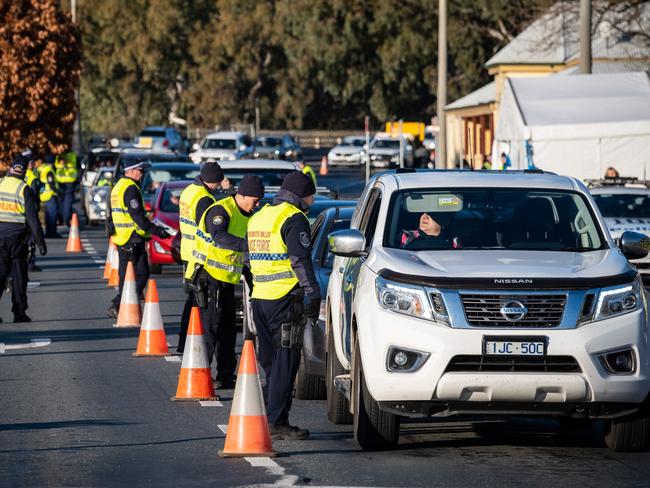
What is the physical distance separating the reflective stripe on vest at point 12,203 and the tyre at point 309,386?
7.32m

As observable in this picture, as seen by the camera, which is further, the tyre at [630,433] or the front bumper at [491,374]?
the tyre at [630,433]

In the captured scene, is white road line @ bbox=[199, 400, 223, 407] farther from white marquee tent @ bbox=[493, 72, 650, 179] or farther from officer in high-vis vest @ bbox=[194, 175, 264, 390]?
white marquee tent @ bbox=[493, 72, 650, 179]

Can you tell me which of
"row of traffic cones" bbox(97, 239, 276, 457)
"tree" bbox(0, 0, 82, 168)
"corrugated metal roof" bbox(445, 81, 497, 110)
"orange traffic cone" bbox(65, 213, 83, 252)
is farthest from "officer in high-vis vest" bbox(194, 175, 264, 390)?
"corrugated metal roof" bbox(445, 81, 497, 110)

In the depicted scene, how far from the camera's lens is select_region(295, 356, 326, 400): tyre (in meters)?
13.3

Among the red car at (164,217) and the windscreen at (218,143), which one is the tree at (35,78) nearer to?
the windscreen at (218,143)

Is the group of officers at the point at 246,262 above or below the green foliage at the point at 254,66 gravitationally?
below

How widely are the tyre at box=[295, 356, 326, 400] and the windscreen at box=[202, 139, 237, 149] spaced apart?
56714 millimetres

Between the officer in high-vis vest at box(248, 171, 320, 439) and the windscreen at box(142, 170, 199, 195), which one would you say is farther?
the windscreen at box(142, 170, 199, 195)

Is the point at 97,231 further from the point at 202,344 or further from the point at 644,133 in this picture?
the point at 202,344

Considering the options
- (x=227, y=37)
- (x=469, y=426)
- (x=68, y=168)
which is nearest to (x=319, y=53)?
(x=227, y=37)

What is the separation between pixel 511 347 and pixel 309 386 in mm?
3599

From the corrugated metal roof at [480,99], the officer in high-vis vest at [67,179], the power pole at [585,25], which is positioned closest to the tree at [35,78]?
the officer in high-vis vest at [67,179]

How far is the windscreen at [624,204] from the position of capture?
27172 millimetres

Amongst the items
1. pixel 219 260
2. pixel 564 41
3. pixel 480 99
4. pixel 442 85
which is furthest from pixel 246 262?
pixel 480 99
